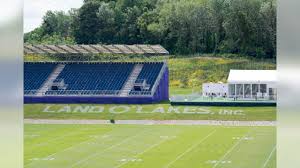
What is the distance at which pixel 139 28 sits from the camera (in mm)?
32844

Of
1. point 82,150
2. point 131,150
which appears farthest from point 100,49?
point 131,150

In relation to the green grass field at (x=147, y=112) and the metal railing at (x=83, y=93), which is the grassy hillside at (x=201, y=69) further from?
the green grass field at (x=147, y=112)

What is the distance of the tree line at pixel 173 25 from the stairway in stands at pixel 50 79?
577 cm

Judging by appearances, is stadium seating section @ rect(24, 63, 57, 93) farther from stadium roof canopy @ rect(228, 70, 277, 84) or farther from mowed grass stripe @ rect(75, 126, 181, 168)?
mowed grass stripe @ rect(75, 126, 181, 168)

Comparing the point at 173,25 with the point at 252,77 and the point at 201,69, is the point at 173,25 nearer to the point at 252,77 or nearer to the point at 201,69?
the point at 201,69

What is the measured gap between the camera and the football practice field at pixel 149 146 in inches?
508

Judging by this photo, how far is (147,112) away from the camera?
2117 cm

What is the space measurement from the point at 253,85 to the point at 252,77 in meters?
0.31

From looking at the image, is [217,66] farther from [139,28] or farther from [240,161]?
[240,161]

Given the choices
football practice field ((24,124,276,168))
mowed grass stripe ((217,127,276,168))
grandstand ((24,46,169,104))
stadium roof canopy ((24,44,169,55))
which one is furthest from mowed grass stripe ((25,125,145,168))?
stadium roof canopy ((24,44,169,55))

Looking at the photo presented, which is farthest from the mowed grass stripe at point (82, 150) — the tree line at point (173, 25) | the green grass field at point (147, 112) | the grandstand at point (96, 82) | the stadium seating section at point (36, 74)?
the tree line at point (173, 25)

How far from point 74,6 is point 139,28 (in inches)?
270

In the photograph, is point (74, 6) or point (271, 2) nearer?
point (271, 2)
